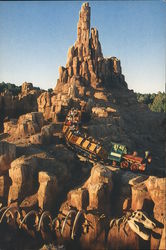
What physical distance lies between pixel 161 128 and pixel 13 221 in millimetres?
31655

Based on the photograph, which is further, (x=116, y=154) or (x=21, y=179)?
(x=116, y=154)

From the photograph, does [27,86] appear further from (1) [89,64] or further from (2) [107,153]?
(2) [107,153]

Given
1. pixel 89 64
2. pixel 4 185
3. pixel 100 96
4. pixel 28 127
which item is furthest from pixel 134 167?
pixel 89 64

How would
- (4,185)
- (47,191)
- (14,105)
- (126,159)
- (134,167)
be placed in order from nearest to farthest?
(47,191)
(4,185)
(134,167)
(126,159)
(14,105)

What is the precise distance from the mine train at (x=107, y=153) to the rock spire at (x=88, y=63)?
3328cm

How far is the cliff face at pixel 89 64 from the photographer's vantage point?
57.4 metres

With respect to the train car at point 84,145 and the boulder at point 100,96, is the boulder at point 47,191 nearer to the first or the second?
the train car at point 84,145

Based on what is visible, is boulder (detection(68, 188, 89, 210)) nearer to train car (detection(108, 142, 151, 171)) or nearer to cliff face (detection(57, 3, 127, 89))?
train car (detection(108, 142, 151, 171))

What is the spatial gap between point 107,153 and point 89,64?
3902cm

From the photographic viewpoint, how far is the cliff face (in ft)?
188

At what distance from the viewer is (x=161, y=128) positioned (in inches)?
1684

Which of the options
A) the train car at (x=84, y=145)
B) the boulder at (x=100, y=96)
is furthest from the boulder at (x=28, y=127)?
the boulder at (x=100, y=96)

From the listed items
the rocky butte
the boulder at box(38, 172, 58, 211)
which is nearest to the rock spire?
the rocky butte

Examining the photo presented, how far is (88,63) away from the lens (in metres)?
58.1
